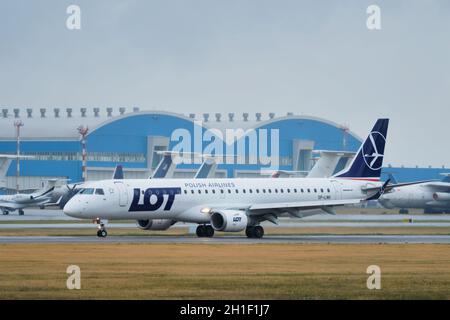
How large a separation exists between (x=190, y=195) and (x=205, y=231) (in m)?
2.37

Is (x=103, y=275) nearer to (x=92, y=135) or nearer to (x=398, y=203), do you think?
Result: (x=398, y=203)

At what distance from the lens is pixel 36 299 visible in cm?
2827

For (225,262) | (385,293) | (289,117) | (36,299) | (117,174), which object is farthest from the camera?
(289,117)

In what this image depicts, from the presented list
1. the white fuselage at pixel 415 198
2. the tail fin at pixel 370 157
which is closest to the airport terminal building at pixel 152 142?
the white fuselage at pixel 415 198

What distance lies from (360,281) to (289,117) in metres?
130

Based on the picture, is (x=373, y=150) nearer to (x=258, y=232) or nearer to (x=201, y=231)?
(x=258, y=232)

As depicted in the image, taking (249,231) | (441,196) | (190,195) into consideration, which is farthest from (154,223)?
(441,196)

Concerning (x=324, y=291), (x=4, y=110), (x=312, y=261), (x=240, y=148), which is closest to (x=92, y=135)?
(x=240, y=148)

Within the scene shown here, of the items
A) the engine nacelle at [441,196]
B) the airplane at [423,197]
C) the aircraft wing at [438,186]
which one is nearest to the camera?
the engine nacelle at [441,196]

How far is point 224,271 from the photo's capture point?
3750 centimetres

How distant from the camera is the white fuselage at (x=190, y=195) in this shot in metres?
63.0

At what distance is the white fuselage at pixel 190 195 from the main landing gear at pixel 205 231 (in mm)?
463

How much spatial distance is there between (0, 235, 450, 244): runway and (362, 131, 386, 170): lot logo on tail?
743 cm

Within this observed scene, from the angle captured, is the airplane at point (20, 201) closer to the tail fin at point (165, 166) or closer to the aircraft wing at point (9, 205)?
the aircraft wing at point (9, 205)
